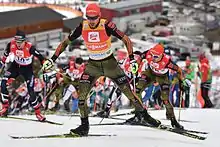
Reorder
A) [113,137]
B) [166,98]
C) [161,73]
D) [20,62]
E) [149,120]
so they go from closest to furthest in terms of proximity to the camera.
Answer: [113,137] → [149,120] → [166,98] → [161,73] → [20,62]

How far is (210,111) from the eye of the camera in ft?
35.9

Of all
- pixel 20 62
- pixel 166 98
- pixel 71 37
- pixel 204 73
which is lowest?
pixel 166 98

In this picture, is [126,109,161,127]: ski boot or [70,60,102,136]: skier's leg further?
[126,109,161,127]: ski boot

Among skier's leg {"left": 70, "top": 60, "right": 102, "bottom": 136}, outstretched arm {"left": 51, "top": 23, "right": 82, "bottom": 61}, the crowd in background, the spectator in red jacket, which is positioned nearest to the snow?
skier's leg {"left": 70, "top": 60, "right": 102, "bottom": 136}

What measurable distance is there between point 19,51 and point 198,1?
6214 centimetres

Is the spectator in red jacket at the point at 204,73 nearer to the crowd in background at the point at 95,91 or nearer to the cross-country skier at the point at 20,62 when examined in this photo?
the crowd in background at the point at 95,91

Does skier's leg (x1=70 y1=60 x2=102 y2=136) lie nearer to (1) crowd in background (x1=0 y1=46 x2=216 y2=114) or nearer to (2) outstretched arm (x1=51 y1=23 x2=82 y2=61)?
(2) outstretched arm (x1=51 y1=23 x2=82 y2=61)

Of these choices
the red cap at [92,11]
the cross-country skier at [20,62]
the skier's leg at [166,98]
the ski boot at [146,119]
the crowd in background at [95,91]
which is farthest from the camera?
the crowd in background at [95,91]

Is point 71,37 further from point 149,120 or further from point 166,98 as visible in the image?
point 166,98

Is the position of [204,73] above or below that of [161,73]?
below

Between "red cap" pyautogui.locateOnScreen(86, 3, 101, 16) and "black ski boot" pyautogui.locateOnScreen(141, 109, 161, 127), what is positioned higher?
"red cap" pyautogui.locateOnScreen(86, 3, 101, 16)

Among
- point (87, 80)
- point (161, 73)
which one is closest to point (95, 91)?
point (161, 73)

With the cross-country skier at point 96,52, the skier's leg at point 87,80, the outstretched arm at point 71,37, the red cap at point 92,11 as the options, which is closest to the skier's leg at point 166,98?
the cross-country skier at point 96,52

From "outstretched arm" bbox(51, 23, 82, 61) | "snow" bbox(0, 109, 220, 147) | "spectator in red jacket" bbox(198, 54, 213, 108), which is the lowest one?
"snow" bbox(0, 109, 220, 147)
